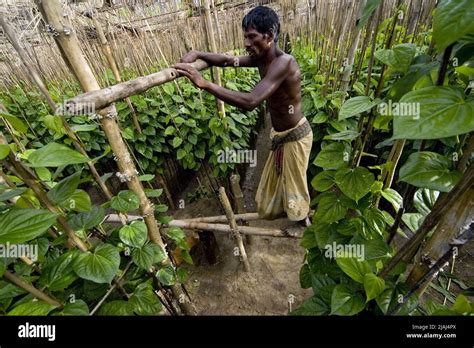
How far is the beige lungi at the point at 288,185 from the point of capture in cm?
199

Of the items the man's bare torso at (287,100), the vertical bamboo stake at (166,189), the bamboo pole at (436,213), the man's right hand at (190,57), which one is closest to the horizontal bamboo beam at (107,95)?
the man's right hand at (190,57)

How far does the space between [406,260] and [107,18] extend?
373 cm

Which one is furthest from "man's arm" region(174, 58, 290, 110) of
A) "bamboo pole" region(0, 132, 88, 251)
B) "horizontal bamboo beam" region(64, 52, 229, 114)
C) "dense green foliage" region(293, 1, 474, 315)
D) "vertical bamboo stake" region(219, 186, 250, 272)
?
"vertical bamboo stake" region(219, 186, 250, 272)

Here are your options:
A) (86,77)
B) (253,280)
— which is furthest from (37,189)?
(253,280)

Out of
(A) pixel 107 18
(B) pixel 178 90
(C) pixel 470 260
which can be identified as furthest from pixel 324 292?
(A) pixel 107 18

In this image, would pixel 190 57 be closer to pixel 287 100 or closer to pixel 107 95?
pixel 287 100

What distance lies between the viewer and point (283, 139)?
2.01 meters

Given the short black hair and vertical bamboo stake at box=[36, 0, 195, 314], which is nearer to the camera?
vertical bamboo stake at box=[36, 0, 195, 314]

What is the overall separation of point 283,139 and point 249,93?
66 cm

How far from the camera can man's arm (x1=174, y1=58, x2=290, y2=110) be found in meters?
1.28

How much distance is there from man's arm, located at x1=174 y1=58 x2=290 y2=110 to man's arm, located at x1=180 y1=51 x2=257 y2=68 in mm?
430

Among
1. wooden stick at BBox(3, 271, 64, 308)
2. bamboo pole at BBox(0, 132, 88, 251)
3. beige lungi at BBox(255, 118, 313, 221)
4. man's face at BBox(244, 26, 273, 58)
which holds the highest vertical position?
man's face at BBox(244, 26, 273, 58)

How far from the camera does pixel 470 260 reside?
2395 millimetres

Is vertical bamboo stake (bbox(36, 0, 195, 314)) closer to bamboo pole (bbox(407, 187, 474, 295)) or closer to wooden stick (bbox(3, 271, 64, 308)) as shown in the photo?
wooden stick (bbox(3, 271, 64, 308))
